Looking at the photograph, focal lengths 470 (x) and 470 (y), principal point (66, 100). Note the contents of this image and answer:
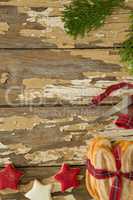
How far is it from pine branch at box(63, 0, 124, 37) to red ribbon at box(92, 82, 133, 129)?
0.14 meters

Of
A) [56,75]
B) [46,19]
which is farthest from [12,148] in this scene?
[46,19]

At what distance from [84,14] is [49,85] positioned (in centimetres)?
17

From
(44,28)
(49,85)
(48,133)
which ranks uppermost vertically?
(44,28)

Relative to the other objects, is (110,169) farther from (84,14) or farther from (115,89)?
(84,14)

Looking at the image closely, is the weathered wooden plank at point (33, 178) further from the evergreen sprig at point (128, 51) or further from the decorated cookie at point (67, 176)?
the evergreen sprig at point (128, 51)

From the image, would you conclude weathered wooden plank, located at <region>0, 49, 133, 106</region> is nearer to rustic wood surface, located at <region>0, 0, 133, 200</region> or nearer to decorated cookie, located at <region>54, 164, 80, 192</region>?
rustic wood surface, located at <region>0, 0, 133, 200</region>

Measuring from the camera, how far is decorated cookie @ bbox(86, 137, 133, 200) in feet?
3.15

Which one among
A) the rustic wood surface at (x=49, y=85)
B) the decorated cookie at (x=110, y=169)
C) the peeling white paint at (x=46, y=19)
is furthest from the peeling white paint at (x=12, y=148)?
the peeling white paint at (x=46, y=19)

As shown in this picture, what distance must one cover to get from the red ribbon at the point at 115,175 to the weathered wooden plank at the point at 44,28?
0.23m

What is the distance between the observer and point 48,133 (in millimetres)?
1021

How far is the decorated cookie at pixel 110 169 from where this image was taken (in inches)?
37.9

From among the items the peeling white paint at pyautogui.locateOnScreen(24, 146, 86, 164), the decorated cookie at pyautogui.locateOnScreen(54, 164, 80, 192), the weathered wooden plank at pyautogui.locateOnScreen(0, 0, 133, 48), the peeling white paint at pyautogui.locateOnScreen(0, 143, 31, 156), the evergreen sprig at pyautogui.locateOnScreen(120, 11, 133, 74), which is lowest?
the decorated cookie at pyautogui.locateOnScreen(54, 164, 80, 192)

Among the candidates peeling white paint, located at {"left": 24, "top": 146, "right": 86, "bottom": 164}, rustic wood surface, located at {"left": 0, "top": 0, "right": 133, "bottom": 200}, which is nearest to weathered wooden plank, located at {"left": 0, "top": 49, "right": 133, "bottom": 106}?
rustic wood surface, located at {"left": 0, "top": 0, "right": 133, "bottom": 200}

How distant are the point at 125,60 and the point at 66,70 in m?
0.13
